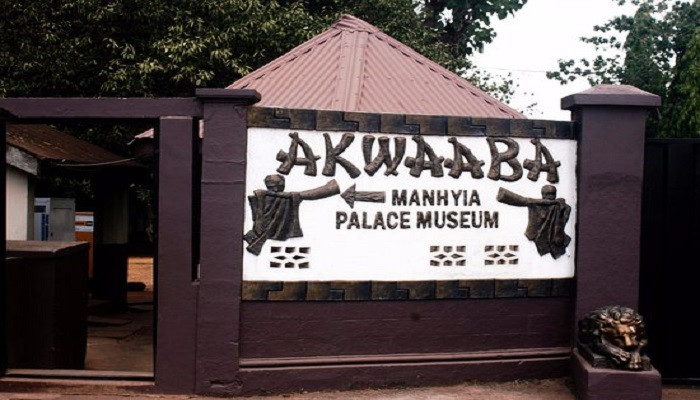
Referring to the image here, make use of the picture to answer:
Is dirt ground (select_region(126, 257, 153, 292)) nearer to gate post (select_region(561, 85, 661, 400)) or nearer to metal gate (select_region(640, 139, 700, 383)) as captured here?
gate post (select_region(561, 85, 661, 400))

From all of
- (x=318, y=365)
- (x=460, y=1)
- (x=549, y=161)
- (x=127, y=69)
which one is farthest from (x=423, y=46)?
(x=318, y=365)

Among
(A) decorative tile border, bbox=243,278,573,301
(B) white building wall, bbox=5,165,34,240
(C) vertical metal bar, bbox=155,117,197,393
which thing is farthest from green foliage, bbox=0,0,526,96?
(A) decorative tile border, bbox=243,278,573,301

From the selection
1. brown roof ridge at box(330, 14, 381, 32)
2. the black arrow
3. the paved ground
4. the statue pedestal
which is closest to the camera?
the statue pedestal

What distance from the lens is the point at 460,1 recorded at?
25.7m

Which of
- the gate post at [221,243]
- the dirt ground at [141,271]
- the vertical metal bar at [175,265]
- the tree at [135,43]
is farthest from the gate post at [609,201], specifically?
the dirt ground at [141,271]

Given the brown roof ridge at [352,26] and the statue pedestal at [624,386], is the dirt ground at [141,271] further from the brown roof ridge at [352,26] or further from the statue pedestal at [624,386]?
the statue pedestal at [624,386]

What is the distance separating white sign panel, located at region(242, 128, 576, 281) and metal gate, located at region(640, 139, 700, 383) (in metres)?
0.80

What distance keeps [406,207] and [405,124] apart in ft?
2.37

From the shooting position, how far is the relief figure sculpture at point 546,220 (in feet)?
23.3

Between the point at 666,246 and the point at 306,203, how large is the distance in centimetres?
326

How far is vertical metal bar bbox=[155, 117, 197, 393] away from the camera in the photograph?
656cm

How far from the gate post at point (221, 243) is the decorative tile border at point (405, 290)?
219 mm

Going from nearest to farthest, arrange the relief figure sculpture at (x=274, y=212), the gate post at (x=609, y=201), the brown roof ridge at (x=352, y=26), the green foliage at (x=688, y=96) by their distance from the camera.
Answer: the relief figure sculpture at (x=274, y=212)
the gate post at (x=609, y=201)
the brown roof ridge at (x=352, y=26)
the green foliage at (x=688, y=96)

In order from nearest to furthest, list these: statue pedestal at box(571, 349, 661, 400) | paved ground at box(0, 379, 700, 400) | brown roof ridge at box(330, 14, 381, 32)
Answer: statue pedestal at box(571, 349, 661, 400), paved ground at box(0, 379, 700, 400), brown roof ridge at box(330, 14, 381, 32)
